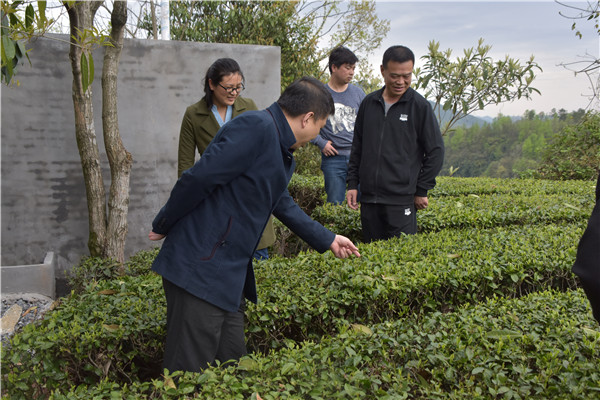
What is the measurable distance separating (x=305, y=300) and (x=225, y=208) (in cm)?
105

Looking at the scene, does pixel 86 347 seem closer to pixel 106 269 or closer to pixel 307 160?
pixel 106 269

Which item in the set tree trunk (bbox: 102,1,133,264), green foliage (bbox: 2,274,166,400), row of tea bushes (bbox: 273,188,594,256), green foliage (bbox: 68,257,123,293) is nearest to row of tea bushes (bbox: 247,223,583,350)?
green foliage (bbox: 2,274,166,400)

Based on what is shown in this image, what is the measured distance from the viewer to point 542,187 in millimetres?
8422

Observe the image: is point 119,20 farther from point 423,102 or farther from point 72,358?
point 72,358

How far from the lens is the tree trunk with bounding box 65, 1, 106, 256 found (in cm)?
539

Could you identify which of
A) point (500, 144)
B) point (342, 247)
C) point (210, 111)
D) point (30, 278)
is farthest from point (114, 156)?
point (500, 144)

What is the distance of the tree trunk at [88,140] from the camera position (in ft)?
17.7

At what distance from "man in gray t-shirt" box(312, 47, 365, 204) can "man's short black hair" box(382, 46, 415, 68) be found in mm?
1576

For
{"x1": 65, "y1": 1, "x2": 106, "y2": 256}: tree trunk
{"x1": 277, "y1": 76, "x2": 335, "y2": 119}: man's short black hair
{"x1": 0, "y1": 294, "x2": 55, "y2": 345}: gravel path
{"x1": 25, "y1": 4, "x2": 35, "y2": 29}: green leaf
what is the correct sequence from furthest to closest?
{"x1": 65, "y1": 1, "x2": 106, "y2": 256}: tree trunk
{"x1": 0, "y1": 294, "x2": 55, "y2": 345}: gravel path
{"x1": 25, "y1": 4, "x2": 35, "y2": 29}: green leaf
{"x1": 277, "y1": 76, "x2": 335, "y2": 119}: man's short black hair

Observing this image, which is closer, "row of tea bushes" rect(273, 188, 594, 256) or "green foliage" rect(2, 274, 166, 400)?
"green foliage" rect(2, 274, 166, 400)

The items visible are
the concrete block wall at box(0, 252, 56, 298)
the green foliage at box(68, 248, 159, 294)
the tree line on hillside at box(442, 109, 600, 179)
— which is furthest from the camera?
the tree line on hillside at box(442, 109, 600, 179)

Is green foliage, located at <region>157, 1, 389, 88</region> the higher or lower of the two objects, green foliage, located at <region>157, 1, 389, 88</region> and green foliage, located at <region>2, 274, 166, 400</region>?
the higher

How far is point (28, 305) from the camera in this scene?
540 cm

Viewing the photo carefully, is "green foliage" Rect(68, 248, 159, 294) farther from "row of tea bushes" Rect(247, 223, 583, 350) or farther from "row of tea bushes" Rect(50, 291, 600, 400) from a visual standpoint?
"row of tea bushes" Rect(50, 291, 600, 400)
